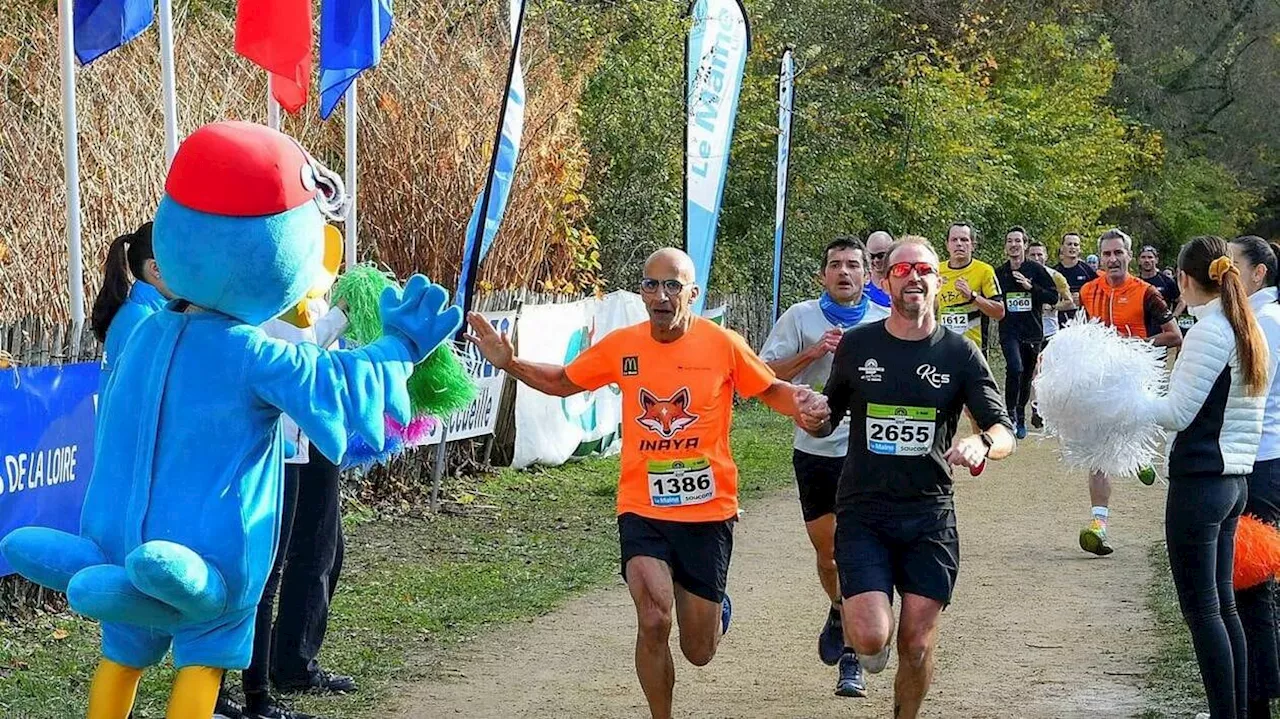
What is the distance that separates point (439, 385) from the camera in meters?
5.76

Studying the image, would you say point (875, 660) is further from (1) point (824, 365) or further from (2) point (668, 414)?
(1) point (824, 365)

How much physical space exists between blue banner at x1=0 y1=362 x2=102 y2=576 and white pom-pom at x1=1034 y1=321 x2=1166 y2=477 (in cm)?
461

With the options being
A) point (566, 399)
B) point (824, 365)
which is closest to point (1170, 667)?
point (824, 365)

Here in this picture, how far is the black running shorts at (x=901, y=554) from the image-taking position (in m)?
6.07

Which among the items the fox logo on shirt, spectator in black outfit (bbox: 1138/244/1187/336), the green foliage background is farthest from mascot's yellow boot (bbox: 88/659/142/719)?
spectator in black outfit (bbox: 1138/244/1187/336)

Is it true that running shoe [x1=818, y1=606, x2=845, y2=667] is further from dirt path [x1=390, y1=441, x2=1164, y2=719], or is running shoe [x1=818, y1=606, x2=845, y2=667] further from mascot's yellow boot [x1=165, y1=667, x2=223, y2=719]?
mascot's yellow boot [x1=165, y1=667, x2=223, y2=719]

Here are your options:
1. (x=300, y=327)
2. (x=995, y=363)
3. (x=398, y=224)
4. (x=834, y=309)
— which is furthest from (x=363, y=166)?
(x=995, y=363)

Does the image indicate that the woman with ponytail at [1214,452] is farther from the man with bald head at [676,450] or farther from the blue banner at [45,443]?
the blue banner at [45,443]

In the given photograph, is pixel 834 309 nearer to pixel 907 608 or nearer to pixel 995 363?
pixel 907 608

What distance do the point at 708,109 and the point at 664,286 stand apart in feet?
24.2

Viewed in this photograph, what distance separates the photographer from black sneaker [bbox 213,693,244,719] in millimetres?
6445

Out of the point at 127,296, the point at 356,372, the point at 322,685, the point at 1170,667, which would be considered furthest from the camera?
the point at 1170,667

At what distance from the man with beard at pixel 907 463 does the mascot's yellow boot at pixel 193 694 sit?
2.50 metres

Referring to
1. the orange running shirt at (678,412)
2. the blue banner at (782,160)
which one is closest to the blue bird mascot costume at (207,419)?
the orange running shirt at (678,412)
